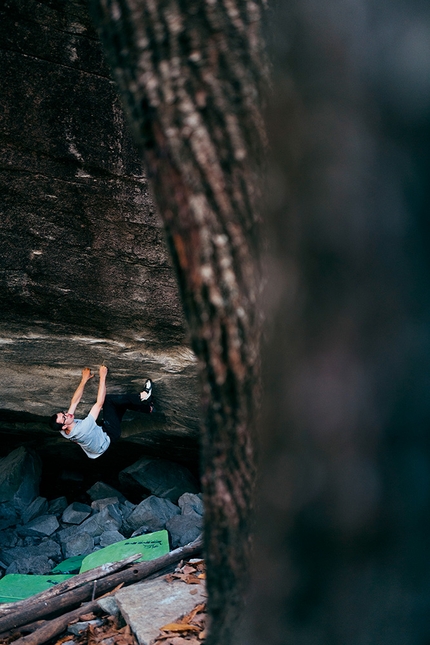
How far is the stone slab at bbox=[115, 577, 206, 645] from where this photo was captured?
162 inches

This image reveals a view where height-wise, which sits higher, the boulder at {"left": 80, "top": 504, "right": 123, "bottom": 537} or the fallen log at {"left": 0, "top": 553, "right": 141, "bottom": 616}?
the fallen log at {"left": 0, "top": 553, "right": 141, "bottom": 616}

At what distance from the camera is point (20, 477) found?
988 cm

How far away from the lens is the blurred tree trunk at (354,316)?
3.77 ft

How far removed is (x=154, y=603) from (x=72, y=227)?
3881mm

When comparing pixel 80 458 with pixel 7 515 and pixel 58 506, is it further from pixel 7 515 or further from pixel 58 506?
pixel 7 515

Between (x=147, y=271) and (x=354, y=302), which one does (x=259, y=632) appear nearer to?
(x=354, y=302)

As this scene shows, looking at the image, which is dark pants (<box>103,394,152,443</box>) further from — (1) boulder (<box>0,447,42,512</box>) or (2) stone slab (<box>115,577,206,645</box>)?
(1) boulder (<box>0,447,42,512</box>)

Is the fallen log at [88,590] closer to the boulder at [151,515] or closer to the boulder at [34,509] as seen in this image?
the boulder at [151,515]

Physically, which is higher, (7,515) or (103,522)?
(103,522)

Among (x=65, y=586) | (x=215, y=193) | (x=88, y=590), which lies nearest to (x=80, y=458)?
(x=65, y=586)

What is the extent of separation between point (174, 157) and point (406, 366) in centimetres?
78

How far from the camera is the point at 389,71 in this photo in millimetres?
1162

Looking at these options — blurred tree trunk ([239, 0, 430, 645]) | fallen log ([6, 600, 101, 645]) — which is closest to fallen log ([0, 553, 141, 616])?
Answer: fallen log ([6, 600, 101, 645])

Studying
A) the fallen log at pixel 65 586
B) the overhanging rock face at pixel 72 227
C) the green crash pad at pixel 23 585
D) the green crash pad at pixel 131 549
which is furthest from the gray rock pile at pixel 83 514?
the overhanging rock face at pixel 72 227
